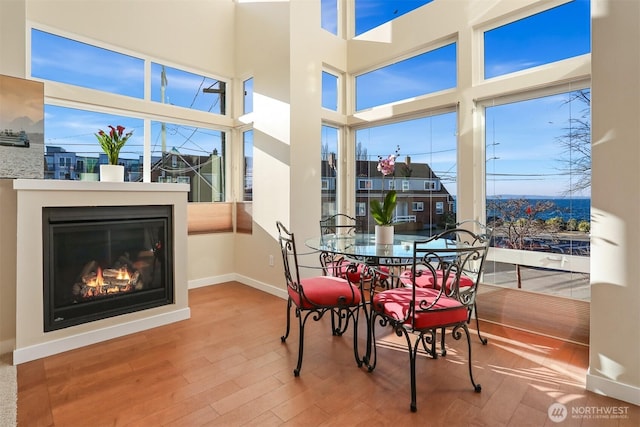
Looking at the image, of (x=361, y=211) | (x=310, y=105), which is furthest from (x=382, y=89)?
(x=361, y=211)

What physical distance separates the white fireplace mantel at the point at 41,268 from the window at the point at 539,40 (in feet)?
11.0

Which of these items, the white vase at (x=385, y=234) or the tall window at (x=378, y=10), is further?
the tall window at (x=378, y=10)

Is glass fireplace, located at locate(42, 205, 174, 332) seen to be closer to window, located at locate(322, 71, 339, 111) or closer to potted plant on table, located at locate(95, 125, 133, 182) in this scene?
potted plant on table, located at locate(95, 125, 133, 182)

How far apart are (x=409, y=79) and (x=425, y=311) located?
2925 millimetres

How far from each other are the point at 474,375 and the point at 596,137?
1.67 meters

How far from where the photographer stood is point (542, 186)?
9.48ft

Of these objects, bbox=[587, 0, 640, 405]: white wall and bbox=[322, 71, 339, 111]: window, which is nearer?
bbox=[587, 0, 640, 405]: white wall

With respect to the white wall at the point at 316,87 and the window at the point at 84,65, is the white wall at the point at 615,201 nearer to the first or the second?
the white wall at the point at 316,87

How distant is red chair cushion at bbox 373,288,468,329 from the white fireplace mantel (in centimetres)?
212

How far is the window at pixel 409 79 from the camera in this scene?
11.6 feet

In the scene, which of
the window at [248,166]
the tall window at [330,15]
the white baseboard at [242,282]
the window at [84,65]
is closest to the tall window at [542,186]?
the white baseboard at [242,282]

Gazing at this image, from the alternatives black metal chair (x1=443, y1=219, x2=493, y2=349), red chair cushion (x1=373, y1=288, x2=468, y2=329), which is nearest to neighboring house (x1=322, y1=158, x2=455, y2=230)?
black metal chair (x1=443, y1=219, x2=493, y2=349)

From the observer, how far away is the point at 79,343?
262 centimetres

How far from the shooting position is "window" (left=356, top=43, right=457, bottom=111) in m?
3.54
